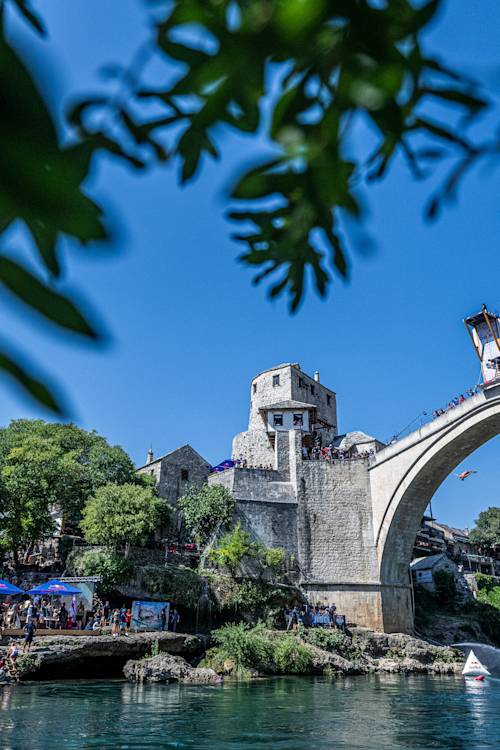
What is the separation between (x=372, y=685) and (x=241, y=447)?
69.8ft

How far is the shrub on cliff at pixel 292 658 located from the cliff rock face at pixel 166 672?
3146mm

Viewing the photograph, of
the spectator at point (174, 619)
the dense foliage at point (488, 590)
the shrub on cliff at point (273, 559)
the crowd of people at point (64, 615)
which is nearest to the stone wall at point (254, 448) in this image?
the shrub on cliff at point (273, 559)

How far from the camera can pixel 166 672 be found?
14.9 meters

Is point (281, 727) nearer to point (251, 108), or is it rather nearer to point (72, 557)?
point (251, 108)

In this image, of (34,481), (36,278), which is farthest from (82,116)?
(34,481)

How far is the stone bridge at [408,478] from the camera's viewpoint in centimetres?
2436

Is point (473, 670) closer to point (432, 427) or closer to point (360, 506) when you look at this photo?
point (360, 506)

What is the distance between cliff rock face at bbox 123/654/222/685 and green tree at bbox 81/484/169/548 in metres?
5.45

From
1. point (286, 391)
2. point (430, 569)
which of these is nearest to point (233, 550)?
point (430, 569)

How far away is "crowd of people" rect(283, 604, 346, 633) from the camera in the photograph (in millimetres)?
21547

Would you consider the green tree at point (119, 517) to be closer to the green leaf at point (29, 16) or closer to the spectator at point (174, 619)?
the spectator at point (174, 619)

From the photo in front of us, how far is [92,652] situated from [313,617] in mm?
9538

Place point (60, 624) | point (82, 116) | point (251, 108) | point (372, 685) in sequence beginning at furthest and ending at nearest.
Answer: point (60, 624) → point (372, 685) → point (251, 108) → point (82, 116)

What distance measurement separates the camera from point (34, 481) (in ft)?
73.3
